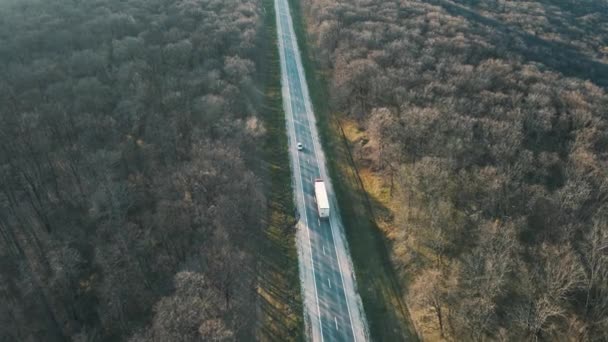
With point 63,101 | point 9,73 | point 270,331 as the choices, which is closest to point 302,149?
point 270,331

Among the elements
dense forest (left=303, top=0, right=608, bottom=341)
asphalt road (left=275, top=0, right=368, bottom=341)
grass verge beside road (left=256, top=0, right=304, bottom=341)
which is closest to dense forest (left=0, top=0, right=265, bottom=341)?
grass verge beside road (left=256, top=0, right=304, bottom=341)

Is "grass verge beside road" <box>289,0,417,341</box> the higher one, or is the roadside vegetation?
the roadside vegetation

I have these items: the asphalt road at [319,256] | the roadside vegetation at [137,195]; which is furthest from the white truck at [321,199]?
the roadside vegetation at [137,195]

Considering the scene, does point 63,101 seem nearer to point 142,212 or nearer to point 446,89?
point 142,212

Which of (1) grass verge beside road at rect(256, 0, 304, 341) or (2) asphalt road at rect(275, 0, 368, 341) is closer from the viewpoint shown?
(1) grass verge beside road at rect(256, 0, 304, 341)

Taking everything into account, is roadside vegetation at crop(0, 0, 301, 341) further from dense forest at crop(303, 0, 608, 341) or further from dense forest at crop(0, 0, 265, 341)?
dense forest at crop(303, 0, 608, 341)

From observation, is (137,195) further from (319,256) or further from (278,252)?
(319,256)

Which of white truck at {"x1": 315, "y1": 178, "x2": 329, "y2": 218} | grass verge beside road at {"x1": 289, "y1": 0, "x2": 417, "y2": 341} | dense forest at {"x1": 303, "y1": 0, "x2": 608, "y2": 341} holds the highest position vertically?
dense forest at {"x1": 303, "y1": 0, "x2": 608, "y2": 341}
